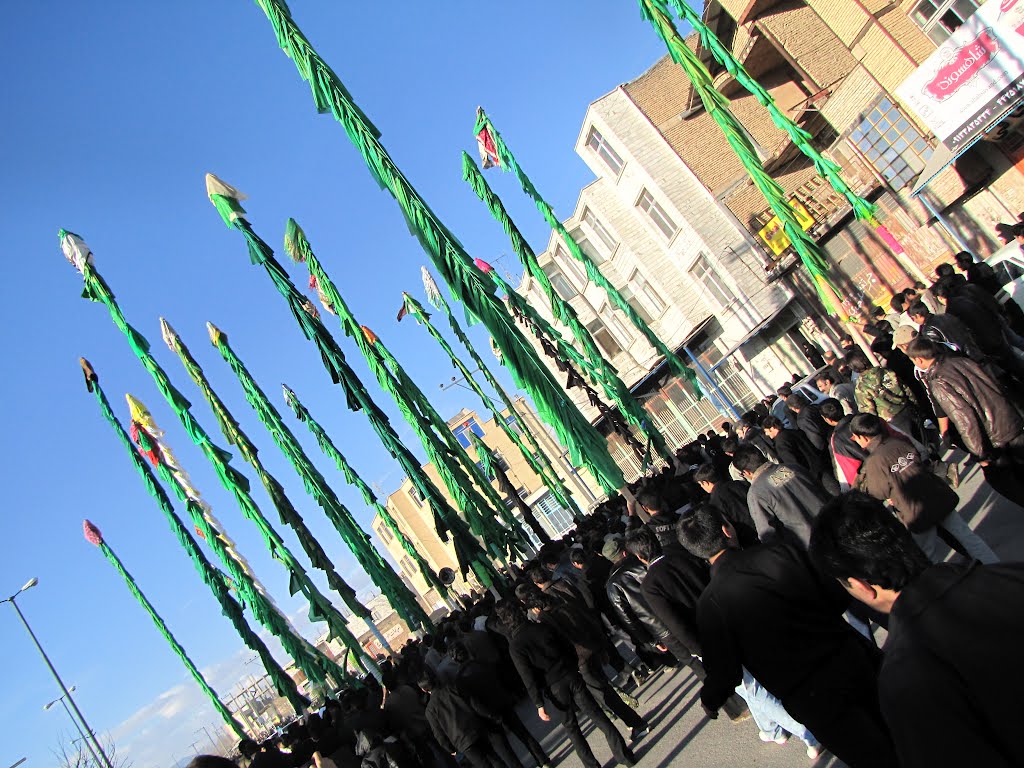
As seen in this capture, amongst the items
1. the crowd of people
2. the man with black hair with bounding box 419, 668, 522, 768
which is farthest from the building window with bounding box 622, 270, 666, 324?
the man with black hair with bounding box 419, 668, 522, 768

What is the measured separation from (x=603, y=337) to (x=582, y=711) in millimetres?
33521

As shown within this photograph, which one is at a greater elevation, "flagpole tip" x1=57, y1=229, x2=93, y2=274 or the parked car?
"flagpole tip" x1=57, y1=229, x2=93, y2=274

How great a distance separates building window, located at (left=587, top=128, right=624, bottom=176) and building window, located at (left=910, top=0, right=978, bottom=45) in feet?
51.0

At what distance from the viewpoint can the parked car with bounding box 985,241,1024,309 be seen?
30.1 feet

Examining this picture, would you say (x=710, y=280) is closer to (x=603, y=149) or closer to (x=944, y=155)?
(x=603, y=149)

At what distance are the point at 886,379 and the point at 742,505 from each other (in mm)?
2692

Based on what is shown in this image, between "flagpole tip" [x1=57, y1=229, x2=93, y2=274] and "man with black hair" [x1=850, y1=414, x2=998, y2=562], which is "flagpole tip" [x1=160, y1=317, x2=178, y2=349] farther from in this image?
"man with black hair" [x1=850, y1=414, x2=998, y2=562]

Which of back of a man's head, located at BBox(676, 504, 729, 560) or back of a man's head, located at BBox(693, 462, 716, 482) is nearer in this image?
back of a man's head, located at BBox(676, 504, 729, 560)

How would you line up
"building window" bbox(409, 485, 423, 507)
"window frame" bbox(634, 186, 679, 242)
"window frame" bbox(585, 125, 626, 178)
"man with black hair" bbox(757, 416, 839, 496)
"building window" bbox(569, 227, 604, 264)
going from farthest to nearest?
"building window" bbox(569, 227, 604, 264) < "window frame" bbox(585, 125, 626, 178) < "window frame" bbox(634, 186, 679, 242) < "building window" bbox(409, 485, 423, 507) < "man with black hair" bbox(757, 416, 839, 496)

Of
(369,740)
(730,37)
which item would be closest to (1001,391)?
(369,740)

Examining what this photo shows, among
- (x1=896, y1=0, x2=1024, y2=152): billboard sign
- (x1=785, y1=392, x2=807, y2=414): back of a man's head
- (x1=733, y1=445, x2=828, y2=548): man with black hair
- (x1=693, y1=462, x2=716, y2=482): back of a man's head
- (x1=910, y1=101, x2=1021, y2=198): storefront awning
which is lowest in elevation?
(x1=733, y1=445, x2=828, y2=548): man with black hair

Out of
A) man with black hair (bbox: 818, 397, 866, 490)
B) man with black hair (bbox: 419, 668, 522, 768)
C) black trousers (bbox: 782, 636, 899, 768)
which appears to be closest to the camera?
black trousers (bbox: 782, 636, 899, 768)

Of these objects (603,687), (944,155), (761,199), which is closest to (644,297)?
(761,199)

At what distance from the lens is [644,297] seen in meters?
36.7
